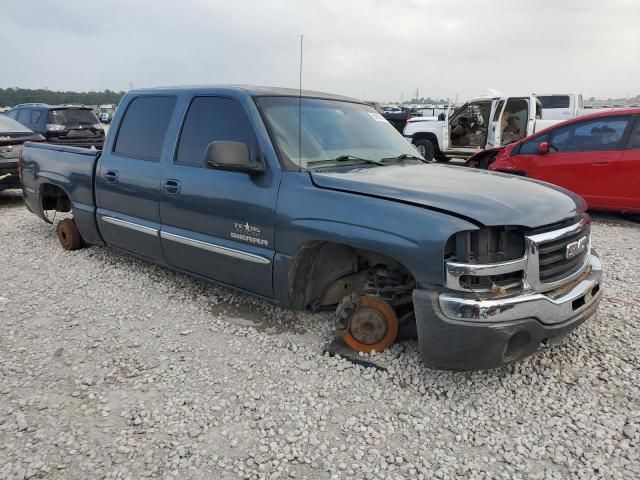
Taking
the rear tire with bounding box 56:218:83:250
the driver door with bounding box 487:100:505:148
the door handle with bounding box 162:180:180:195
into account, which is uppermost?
the driver door with bounding box 487:100:505:148

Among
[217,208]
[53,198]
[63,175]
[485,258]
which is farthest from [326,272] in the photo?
[53,198]

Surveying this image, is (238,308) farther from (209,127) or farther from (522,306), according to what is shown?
(522,306)

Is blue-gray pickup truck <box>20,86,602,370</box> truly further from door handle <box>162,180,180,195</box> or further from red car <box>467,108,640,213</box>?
red car <box>467,108,640,213</box>

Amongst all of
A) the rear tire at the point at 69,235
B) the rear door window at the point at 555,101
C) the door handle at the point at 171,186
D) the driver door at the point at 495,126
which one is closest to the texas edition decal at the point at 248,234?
the door handle at the point at 171,186

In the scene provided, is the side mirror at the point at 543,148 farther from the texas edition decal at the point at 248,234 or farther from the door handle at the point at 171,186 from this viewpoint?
the door handle at the point at 171,186

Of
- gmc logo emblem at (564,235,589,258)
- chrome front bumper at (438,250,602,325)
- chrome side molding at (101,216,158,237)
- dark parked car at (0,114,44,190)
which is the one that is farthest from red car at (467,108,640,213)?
dark parked car at (0,114,44,190)

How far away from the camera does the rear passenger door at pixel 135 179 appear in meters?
4.11

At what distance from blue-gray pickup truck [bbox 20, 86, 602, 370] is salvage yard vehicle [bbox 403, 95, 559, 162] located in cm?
874

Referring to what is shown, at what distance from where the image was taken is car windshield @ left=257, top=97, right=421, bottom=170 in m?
3.36

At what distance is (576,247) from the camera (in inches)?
115

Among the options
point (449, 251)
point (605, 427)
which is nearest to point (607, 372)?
point (605, 427)

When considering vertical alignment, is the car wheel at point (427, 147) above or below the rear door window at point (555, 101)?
below

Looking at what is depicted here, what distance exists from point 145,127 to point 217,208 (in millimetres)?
1385

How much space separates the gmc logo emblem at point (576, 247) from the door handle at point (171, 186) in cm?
286
